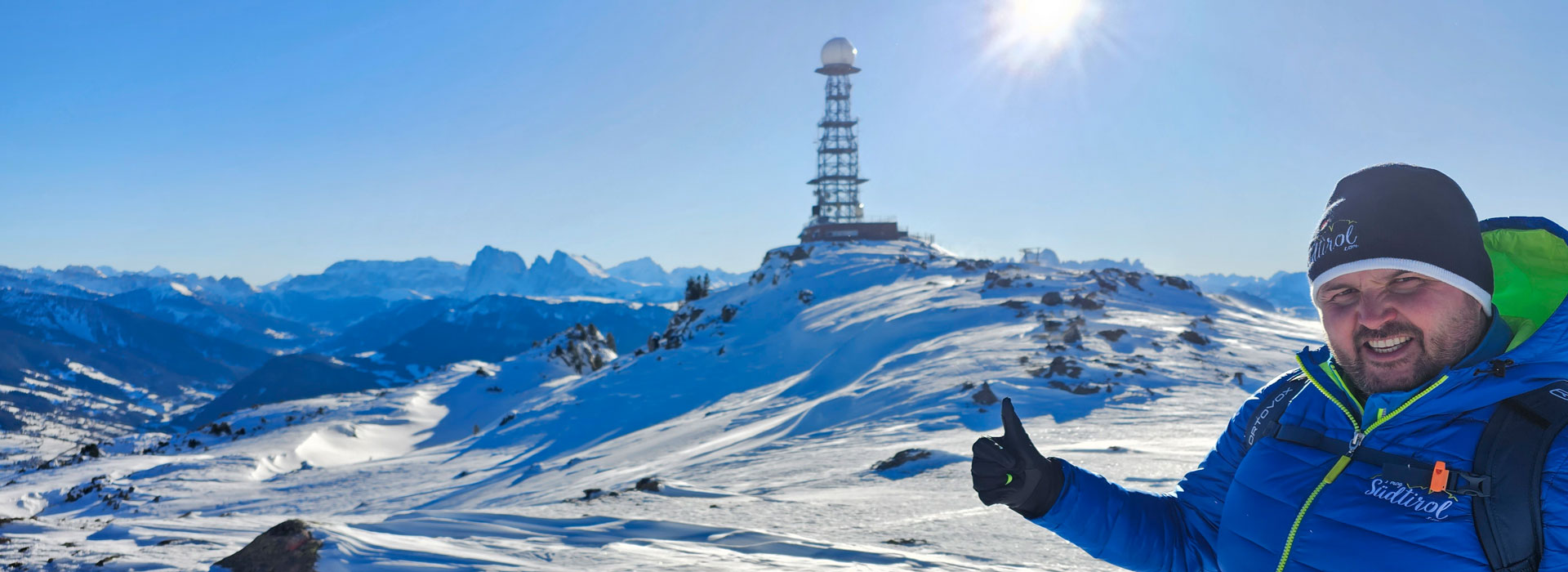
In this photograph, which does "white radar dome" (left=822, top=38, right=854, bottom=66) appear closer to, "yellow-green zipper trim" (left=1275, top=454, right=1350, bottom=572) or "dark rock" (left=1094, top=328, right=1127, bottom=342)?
"dark rock" (left=1094, top=328, right=1127, bottom=342)

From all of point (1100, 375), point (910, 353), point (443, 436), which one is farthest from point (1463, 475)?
point (443, 436)

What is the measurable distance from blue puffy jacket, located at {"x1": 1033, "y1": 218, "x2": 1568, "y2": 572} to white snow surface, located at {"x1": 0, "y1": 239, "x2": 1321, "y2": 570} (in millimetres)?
3407

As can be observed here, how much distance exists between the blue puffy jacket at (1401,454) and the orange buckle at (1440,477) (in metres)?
0.03

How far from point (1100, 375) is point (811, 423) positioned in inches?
215

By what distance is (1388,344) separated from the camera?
183cm

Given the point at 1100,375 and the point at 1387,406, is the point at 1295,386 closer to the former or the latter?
the point at 1387,406

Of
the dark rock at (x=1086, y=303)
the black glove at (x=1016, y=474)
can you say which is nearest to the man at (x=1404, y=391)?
the black glove at (x=1016, y=474)

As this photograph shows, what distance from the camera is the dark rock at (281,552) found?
5.01 meters

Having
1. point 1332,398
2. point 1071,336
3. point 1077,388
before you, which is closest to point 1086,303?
point 1071,336

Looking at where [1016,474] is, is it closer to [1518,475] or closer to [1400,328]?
[1400,328]

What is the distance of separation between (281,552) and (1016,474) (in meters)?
5.16

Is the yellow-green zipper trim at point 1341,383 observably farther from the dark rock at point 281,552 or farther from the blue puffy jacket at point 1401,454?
the dark rock at point 281,552

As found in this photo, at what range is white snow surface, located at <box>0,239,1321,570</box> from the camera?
5.90 meters

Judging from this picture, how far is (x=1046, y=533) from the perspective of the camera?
19.0ft
